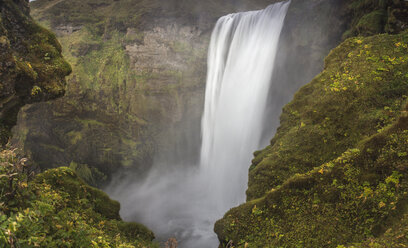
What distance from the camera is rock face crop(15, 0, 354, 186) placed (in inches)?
1046

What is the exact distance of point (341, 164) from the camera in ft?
17.2

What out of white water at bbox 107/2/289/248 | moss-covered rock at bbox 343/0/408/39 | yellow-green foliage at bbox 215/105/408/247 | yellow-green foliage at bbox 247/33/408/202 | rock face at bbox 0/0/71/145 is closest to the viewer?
yellow-green foliage at bbox 215/105/408/247

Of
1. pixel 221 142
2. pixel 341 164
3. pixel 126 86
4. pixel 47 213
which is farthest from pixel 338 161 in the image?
pixel 126 86

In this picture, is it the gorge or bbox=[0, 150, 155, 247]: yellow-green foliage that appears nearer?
bbox=[0, 150, 155, 247]: yellow-green foliage

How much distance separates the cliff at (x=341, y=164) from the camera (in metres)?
4.28

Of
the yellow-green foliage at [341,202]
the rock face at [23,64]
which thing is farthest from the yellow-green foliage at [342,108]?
the rock face at [23,64]

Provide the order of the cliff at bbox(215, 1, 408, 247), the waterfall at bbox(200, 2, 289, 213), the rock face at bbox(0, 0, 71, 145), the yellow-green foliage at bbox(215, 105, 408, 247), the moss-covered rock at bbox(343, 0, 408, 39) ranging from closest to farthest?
the yellow-green foliage at bbox(215, 105, 408, 247), the cliff at bbox(215, 1, 408, 247), the rock face at bbox(0, 0, 71, 145), the moss-covered rock at bbox(343, 0, 408, 39), the waterfall at bbox(200, 2, 289, 213)

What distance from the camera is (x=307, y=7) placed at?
15984 millimetres

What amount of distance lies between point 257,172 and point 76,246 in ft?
17.7

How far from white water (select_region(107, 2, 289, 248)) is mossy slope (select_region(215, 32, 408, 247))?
1064cm

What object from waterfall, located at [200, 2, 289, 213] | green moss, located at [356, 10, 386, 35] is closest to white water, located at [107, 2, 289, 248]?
waterfall, located at [200, 2, 289, 213]

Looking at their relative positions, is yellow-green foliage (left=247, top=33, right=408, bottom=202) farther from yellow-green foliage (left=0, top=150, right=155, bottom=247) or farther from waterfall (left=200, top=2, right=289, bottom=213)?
waterfall (left=200, top=2, right=289, bottom=213)

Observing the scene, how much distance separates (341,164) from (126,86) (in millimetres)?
Answer: 25933

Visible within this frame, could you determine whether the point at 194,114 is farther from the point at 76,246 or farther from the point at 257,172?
the point at 76,246
